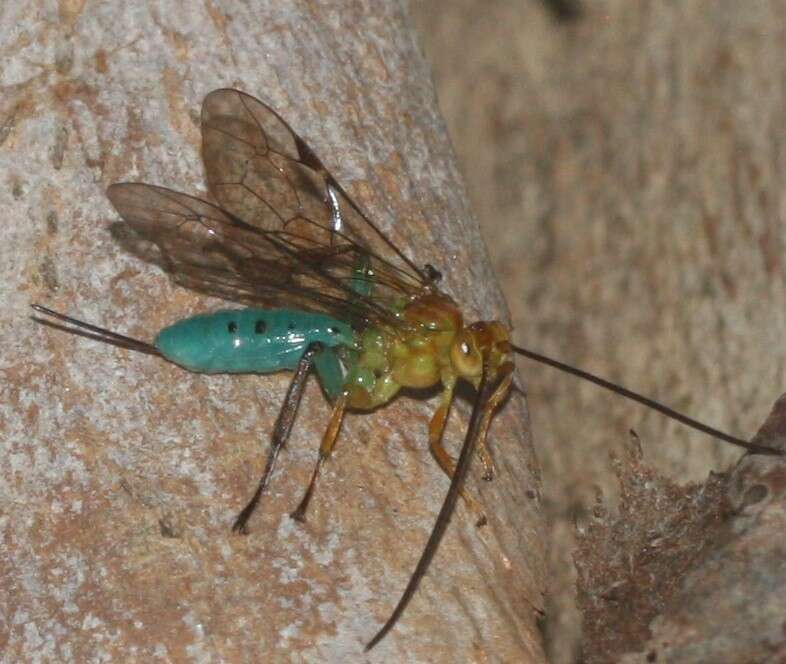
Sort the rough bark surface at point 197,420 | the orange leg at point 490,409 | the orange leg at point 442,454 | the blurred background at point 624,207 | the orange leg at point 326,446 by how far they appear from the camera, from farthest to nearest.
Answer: the blurred background at point 624,207 < the orange leg at point 490,409 < the orange leg at point 442,454 < the orange leg at point 326,446 < the rough bark surface at point 197,420

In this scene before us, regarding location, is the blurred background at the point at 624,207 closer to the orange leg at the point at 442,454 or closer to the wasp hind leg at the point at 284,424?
the orange leg at the point at 442,454

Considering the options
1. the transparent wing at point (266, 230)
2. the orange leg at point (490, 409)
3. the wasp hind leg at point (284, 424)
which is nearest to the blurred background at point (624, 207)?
the orange leg at point (490, 409)

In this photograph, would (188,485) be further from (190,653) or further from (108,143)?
(108,143)

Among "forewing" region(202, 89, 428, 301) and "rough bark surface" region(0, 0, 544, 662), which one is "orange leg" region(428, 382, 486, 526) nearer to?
"rough bark surface" region(0, 0, 544, 662)

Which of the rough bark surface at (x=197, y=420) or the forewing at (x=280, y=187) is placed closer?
the rough bark surface at (x=197, y=420)

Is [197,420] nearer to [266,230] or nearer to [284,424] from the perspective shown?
[284,424]

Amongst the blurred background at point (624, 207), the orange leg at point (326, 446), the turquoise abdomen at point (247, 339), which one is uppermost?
the blurred background at point (624, 207)

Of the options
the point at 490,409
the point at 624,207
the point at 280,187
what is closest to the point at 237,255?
the point at 280,187
